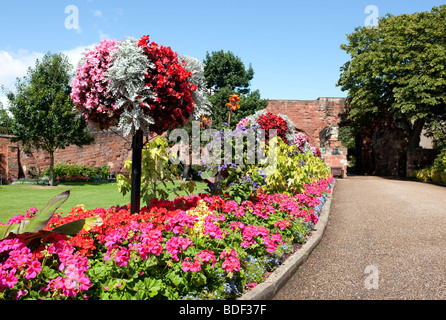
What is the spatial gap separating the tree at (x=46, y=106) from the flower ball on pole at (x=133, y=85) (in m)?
12.1

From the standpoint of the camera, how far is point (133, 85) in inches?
132

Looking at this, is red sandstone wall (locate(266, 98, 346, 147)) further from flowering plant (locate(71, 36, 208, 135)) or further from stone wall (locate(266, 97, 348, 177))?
flowering plant (locate(71, 36, 208, 135))

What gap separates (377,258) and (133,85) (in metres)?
3.67

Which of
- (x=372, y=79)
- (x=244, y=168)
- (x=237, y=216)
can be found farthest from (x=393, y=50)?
(x=237, y=216)

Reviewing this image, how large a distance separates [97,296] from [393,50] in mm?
19032

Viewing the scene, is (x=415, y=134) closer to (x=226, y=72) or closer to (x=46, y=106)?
(x=226, y=72)

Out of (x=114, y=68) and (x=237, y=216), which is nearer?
(x=114, y=68)

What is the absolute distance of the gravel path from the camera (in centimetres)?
319

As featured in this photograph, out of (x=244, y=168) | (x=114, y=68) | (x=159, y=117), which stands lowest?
(x=244, y=168)

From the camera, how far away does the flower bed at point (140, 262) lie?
2.13 metres

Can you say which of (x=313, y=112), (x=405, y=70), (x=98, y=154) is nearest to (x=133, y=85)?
(x=405, y=70)

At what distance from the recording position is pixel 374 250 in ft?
14.8

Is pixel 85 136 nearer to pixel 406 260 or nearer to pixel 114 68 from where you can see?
pixel 114 68

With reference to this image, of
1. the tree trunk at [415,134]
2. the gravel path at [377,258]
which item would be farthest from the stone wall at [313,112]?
the gravel path at [377,258]
